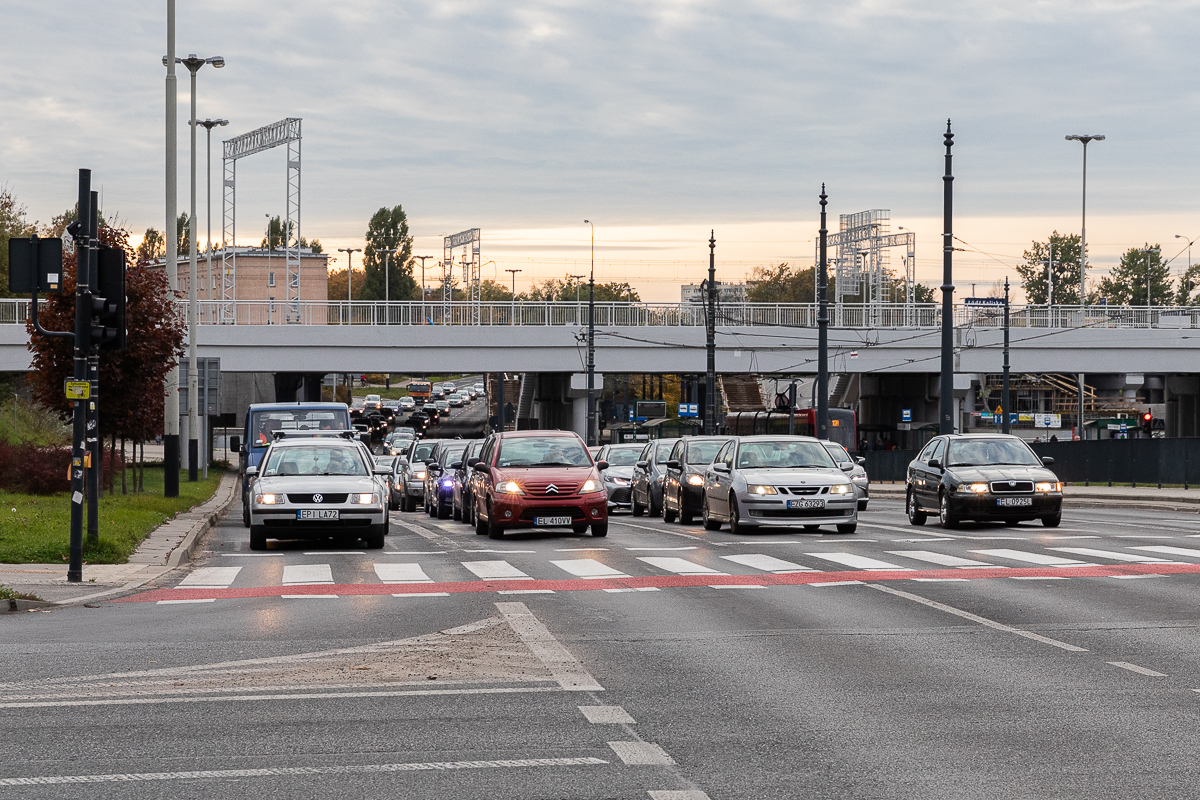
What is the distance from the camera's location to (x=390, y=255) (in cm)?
13350

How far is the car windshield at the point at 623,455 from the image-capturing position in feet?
120

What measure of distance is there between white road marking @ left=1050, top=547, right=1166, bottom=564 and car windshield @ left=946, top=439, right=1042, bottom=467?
570 centimetres

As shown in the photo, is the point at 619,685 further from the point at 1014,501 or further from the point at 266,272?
the point at 266,272

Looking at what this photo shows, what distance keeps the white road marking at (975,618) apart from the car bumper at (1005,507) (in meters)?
9.85

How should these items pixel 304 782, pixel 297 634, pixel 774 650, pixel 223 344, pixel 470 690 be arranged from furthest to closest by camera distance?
pixel 223 344
pixel 297 634
pixel 774 650
pixel 470 690
pixel 304 782

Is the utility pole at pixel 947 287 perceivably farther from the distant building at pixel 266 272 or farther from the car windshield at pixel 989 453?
the distant building at pixel 266 272

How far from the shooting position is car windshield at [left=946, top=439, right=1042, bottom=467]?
25406mm

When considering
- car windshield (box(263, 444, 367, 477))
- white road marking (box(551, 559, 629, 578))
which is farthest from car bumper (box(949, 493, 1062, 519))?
car windshield (box(263, 444, 367, 477))

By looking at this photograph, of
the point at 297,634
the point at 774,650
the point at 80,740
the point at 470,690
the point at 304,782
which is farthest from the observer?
the point at 297,634

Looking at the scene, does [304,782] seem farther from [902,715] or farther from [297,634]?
[297,634]

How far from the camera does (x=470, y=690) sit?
9000 mm

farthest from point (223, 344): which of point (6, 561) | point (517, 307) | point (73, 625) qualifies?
point (73, 625)

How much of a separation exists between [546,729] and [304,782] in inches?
60.6

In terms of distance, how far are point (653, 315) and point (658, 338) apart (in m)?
0.98
